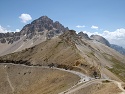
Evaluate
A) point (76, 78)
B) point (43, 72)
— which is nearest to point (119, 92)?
point (76, 78)

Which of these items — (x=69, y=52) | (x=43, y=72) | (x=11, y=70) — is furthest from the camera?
(x=11, y=70)

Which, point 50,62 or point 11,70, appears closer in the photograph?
point 50,62

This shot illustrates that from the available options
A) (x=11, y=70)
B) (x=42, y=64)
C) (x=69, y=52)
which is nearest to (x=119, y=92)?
(x=69, y=52)

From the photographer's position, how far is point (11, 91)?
503ft

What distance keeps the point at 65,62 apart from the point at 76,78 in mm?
43388

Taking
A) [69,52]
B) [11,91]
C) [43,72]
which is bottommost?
[11,91]

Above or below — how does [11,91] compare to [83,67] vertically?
below

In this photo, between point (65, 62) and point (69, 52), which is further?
point (69, 52)

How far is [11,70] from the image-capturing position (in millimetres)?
186250

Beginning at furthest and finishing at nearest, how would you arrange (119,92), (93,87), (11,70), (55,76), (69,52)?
(11,70) → (69,52) → (55,76) → (93,87) → (119,92)

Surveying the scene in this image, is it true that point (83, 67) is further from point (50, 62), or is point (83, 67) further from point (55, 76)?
point (50, 62)

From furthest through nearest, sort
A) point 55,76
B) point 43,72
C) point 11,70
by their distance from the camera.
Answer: point 11,70 → point 43,72 → point 55,76

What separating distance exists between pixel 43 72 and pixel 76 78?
140 ft

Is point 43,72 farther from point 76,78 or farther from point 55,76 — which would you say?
point 76,78
